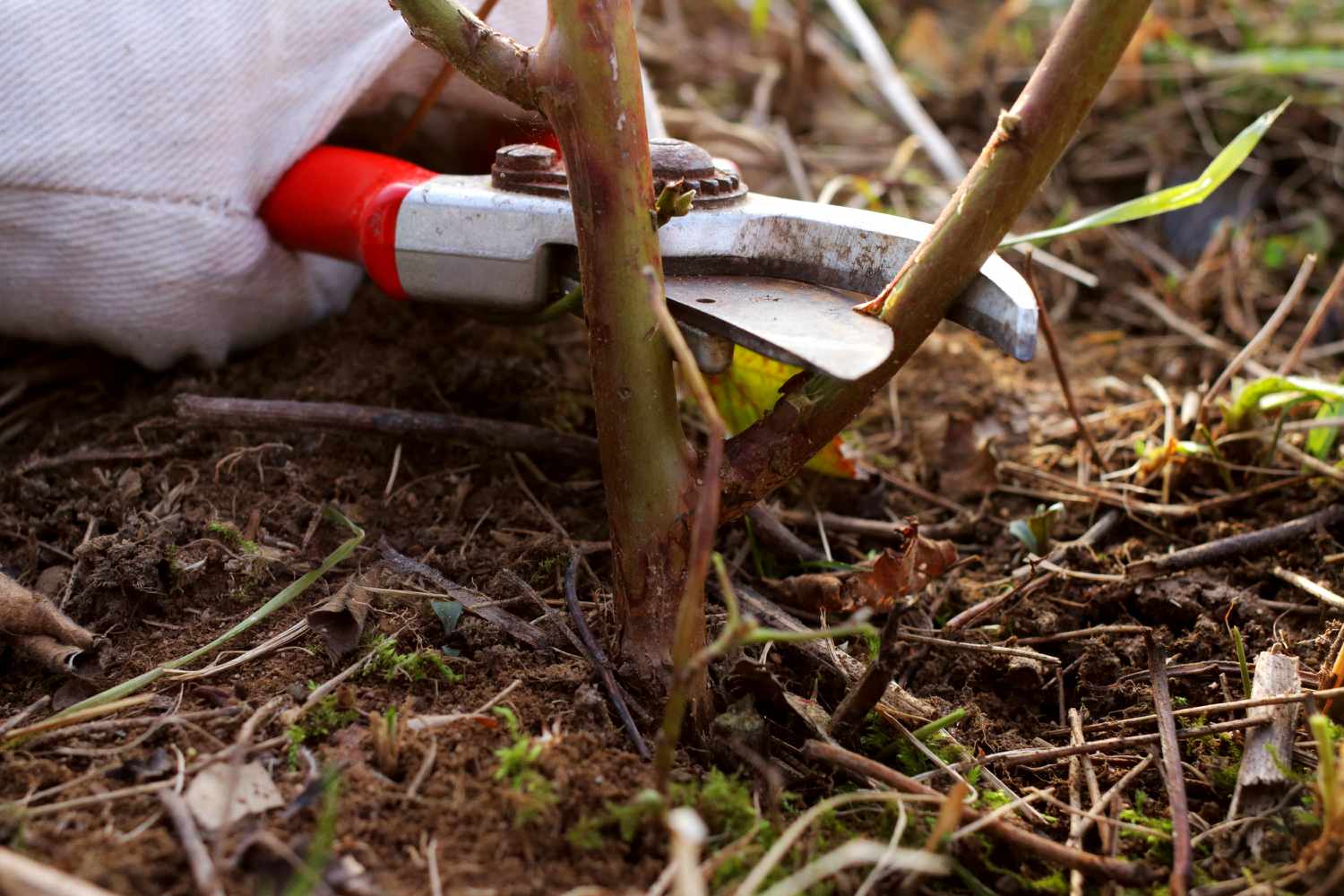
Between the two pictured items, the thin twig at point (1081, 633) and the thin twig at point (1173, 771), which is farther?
the thin twig at point (1081, 633)

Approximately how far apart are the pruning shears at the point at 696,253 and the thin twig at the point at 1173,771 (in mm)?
469

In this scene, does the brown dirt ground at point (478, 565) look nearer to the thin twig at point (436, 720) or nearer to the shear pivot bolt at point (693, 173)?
the thin twig at point (436, 720)

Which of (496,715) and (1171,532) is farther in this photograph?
(1171,532)

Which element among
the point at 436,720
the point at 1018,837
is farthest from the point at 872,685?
the point at 436,720

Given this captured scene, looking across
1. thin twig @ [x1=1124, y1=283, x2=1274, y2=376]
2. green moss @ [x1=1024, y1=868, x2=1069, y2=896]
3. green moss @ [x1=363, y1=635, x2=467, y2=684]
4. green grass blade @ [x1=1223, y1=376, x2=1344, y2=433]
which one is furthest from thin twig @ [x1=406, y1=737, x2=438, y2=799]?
thin twig @ [x1=1124, y1=283, x2=1274, y2=376]

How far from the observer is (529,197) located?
1.39 meters

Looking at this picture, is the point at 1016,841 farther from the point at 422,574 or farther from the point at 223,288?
the point at 223,288

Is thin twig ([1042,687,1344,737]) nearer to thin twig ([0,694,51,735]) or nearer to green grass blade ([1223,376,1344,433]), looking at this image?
green grass blade ([1223,376,1344,433])

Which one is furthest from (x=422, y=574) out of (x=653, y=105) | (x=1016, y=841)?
(x=653, y=105)

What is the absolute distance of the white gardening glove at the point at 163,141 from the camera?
1.52m

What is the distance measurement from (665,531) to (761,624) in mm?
281

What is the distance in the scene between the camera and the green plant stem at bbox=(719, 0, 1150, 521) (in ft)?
3.35

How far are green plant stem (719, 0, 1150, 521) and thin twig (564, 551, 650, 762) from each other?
0.20 metres

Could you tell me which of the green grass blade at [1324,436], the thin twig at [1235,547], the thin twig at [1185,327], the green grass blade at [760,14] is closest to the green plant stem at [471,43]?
the thin twig at [1235,547]
